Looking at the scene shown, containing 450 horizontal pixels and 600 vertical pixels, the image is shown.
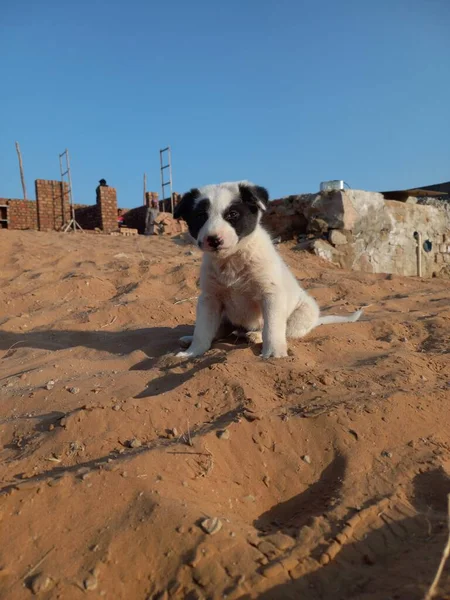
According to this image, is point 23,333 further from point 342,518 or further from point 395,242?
point 395,242

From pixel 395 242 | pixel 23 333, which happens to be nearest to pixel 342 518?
pixel 23 333

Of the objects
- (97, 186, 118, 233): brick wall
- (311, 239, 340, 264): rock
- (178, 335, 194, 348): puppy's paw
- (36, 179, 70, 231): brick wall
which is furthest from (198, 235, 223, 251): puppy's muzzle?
(36, 179, 70, 231): brick wall

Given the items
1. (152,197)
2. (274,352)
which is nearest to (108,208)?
(152,197)

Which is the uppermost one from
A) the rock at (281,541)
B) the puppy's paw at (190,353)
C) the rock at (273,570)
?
the puppy's paw at (190,353)

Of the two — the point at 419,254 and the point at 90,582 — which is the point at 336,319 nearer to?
the point at 90,582

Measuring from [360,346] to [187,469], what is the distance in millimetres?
2164

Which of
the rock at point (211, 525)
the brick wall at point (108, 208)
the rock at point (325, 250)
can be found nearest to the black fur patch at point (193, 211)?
the rock at point (211, 525)

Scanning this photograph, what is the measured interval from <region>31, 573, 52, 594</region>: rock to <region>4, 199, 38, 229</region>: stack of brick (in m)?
20.2

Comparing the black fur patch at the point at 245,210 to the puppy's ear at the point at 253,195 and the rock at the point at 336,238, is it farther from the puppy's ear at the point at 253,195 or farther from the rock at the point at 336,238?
the rock at the point at 336,238

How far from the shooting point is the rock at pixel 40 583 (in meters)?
1.33

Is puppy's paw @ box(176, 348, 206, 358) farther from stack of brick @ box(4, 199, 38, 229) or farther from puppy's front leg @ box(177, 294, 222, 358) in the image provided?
stack of brick @ box(4, 199, 38, 229)

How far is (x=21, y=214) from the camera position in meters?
19.7

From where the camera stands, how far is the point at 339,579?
132 cm

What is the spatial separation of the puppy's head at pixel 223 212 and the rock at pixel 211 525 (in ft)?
6.83
